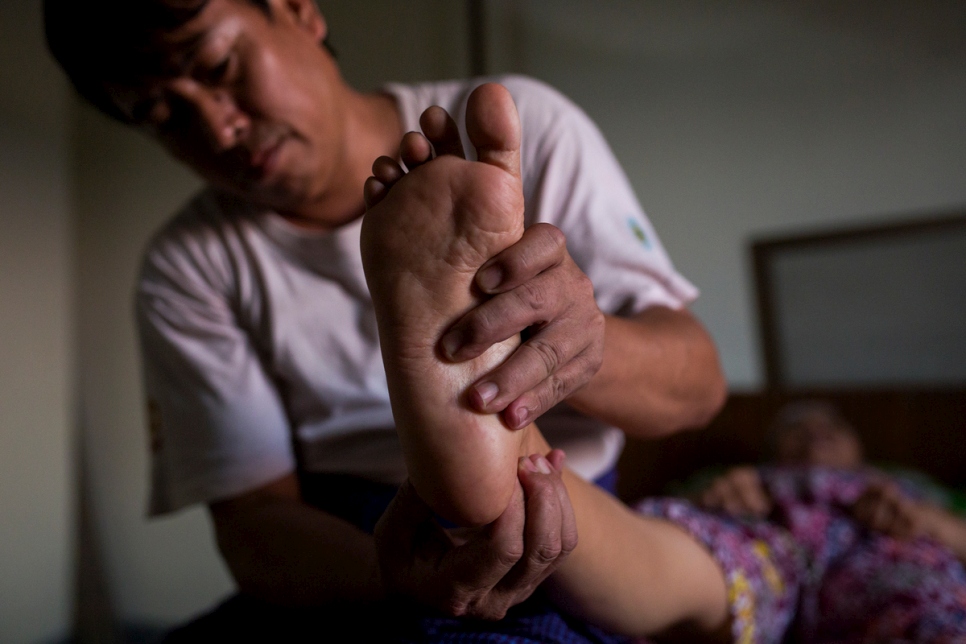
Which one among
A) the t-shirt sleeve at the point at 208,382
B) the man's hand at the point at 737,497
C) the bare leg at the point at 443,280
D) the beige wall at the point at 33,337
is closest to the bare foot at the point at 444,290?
the bare leg at the point at 443,280

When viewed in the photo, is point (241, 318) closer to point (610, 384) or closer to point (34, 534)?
point (610, 384)

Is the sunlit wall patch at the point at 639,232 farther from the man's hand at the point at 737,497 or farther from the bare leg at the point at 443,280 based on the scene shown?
the man's hand at the point at 737,497

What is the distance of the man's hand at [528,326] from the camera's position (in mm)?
301

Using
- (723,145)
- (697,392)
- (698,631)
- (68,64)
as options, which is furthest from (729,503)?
(68,64)

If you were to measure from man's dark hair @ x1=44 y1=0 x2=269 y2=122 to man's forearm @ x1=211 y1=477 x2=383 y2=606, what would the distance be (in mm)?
340

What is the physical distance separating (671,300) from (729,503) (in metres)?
0.63

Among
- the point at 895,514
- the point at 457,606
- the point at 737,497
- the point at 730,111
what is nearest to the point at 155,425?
the point at 457,606

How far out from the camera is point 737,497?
103cm

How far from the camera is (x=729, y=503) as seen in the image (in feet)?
3.34

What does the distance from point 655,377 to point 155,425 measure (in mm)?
457

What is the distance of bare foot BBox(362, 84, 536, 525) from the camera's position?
308mm

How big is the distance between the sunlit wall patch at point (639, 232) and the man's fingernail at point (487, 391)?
0.25m

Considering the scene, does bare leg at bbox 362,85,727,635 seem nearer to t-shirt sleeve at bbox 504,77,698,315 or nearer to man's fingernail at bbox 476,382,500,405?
man's fingernail at bbox 476,382,500,405

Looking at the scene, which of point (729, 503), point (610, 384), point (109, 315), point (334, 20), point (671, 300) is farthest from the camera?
point (109, 315)
